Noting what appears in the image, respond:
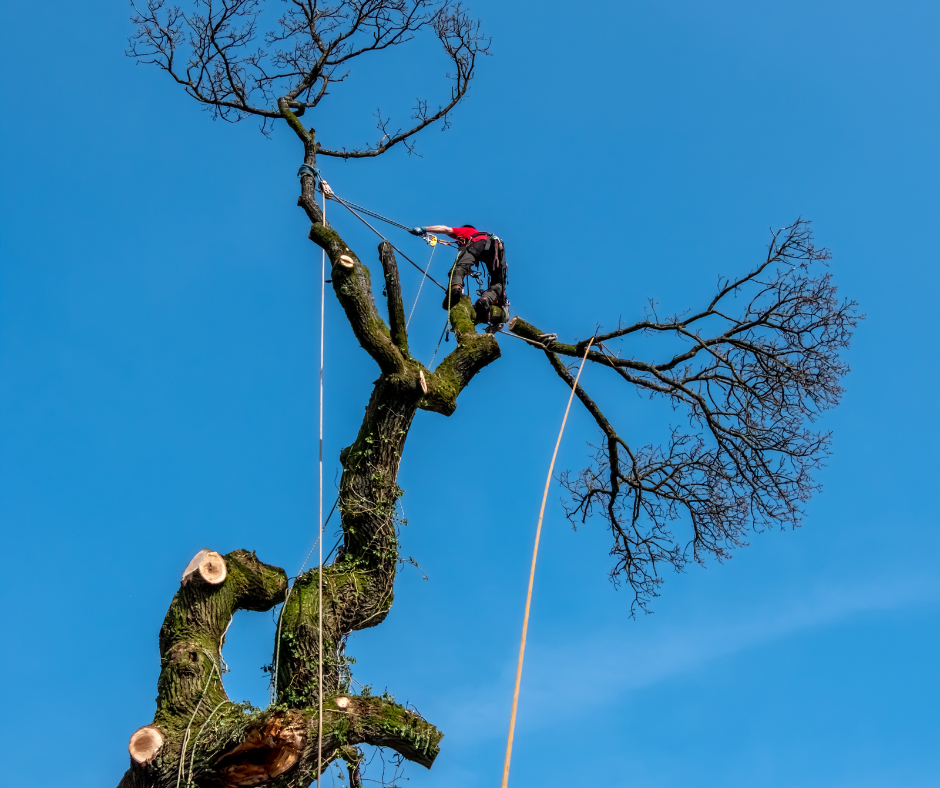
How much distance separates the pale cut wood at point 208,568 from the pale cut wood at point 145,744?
81cm

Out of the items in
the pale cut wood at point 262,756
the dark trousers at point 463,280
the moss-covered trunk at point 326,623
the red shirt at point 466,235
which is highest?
the red shirt at point 466,235

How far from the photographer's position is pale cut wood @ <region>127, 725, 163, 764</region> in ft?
14.1

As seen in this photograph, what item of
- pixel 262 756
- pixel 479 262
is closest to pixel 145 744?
pixel 262 756

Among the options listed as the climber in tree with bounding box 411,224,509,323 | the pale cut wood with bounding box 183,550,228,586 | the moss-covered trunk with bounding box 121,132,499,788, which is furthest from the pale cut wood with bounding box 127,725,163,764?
the climber in tree with bounding box 411,224,509,323

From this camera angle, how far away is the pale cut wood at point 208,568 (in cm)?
491

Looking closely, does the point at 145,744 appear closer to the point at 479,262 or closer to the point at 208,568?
the point at 208,568

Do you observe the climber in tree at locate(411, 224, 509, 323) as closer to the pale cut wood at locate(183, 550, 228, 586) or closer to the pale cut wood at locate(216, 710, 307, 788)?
the pale cut wood at locate(183, 550, 228, 586)

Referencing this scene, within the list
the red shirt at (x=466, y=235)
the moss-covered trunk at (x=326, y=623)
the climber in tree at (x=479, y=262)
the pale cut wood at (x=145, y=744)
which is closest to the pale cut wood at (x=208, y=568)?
the moss-covered trunk at (x=326, y=623)

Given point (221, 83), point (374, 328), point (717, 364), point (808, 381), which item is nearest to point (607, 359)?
point (717, 364)

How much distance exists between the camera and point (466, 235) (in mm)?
7473

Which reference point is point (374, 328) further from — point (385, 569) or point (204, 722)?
point (204, 722)

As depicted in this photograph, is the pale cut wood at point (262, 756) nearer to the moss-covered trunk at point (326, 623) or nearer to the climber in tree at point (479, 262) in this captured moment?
the moss-covered trunk at point (326, 623)

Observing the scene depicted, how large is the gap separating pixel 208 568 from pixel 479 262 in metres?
3.56

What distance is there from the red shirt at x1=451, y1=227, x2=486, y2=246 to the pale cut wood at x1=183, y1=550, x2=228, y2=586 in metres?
3.49
